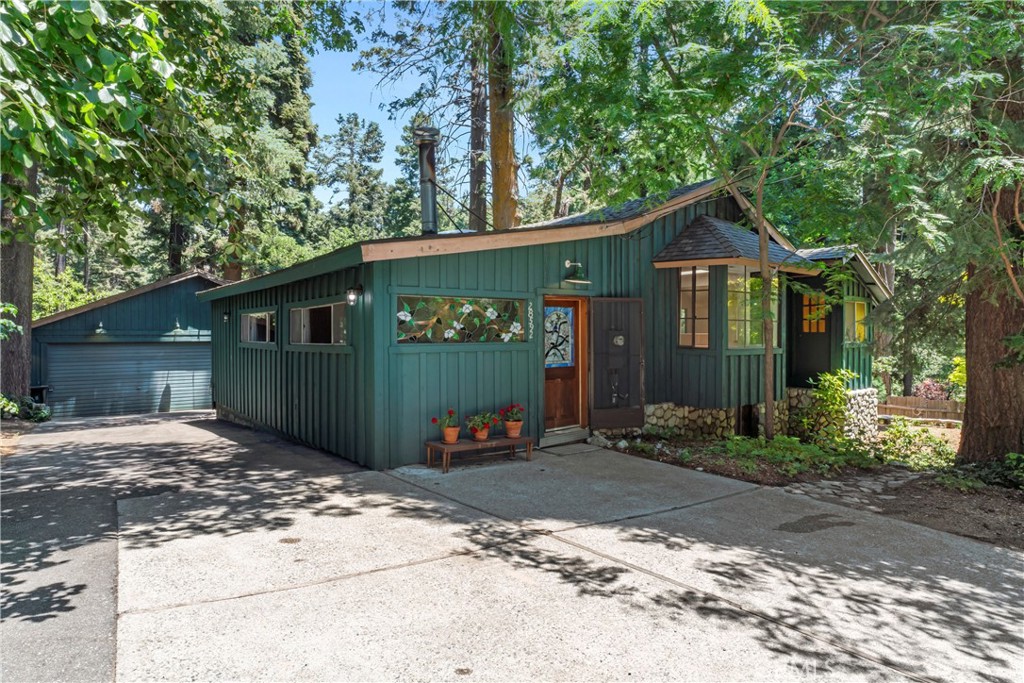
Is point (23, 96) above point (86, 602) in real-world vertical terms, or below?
above

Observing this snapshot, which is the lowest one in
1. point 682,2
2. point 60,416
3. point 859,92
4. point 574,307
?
point 60,416

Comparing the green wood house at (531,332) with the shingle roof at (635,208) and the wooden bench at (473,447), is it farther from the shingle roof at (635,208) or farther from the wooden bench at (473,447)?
the wooden bench at (473,447)

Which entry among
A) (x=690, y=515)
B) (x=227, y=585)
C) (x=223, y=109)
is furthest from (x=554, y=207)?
(x=227, y=585)

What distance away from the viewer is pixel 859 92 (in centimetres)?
633

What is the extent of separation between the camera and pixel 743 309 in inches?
359

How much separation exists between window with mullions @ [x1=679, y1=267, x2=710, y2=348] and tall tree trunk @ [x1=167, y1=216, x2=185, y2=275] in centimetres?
1707

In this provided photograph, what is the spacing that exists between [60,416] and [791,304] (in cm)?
1636

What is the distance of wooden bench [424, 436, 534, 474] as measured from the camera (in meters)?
A: 6.39

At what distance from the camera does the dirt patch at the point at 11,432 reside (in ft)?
26.4

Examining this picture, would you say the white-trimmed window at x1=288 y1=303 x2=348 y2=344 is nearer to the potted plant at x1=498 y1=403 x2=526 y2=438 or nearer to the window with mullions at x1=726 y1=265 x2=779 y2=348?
the potted plant at x1=498 y1=403 x2=526 y2=438

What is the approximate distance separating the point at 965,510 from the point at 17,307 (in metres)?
14.5

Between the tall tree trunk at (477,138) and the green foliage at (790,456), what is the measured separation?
269 inches

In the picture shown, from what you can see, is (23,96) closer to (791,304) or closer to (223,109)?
(223,109)

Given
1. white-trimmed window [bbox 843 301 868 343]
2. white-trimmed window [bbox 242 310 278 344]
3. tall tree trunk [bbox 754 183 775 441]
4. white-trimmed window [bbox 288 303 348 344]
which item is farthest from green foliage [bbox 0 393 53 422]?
white-trimmed window [bbox 843 301 868 343]
